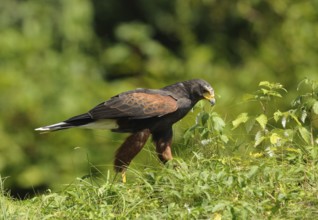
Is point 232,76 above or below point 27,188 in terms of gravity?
above

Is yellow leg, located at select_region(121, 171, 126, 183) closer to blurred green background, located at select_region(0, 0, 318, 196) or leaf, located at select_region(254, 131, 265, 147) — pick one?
leaf, located at select_region(254, 131, 265, 147)

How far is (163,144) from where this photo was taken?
7.58m

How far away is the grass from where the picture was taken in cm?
603

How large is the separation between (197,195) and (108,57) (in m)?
8.07

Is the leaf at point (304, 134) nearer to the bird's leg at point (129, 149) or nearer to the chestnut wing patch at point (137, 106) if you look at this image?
the chestnut wing patch at point (137, 106)

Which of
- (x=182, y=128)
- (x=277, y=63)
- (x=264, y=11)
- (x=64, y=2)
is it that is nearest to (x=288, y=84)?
(x=277, y=63)

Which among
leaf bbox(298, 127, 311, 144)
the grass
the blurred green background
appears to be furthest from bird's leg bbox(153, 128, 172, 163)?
the blurred green background

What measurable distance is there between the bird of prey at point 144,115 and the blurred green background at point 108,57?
290 centimetres

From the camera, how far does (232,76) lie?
13461mm

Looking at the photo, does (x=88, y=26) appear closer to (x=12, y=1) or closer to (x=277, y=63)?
(x=12, y=1)

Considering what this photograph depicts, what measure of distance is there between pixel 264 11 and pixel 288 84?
198 centimetres

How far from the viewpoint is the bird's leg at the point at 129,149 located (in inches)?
295

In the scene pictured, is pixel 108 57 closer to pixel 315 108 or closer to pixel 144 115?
pixel 144 115

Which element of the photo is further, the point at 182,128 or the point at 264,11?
the point at 264,11
